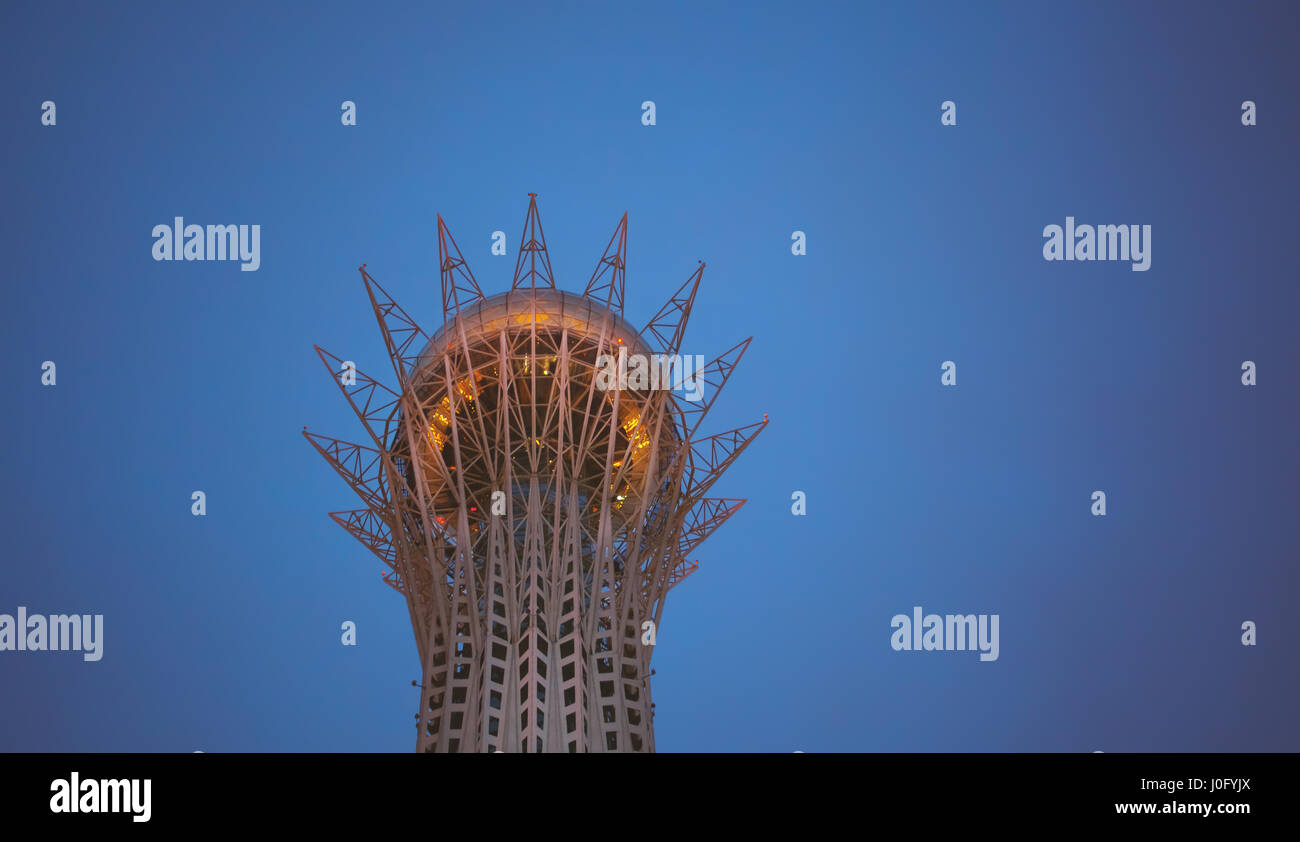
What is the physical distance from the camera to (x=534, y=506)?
201ft

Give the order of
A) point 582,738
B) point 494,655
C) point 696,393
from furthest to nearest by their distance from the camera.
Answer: point 696,393 < point 494,655 < point 582,738

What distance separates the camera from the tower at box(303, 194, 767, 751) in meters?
Answer: 55.8

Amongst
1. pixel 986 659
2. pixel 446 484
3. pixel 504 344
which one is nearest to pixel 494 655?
pixel 446 484

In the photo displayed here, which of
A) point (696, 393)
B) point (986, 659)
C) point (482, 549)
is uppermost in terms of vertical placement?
point (696, 393)

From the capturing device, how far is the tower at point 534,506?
5578 centimetres

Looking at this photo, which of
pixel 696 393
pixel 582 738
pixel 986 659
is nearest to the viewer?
pixel 582 738

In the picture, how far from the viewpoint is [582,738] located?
53062 mm
